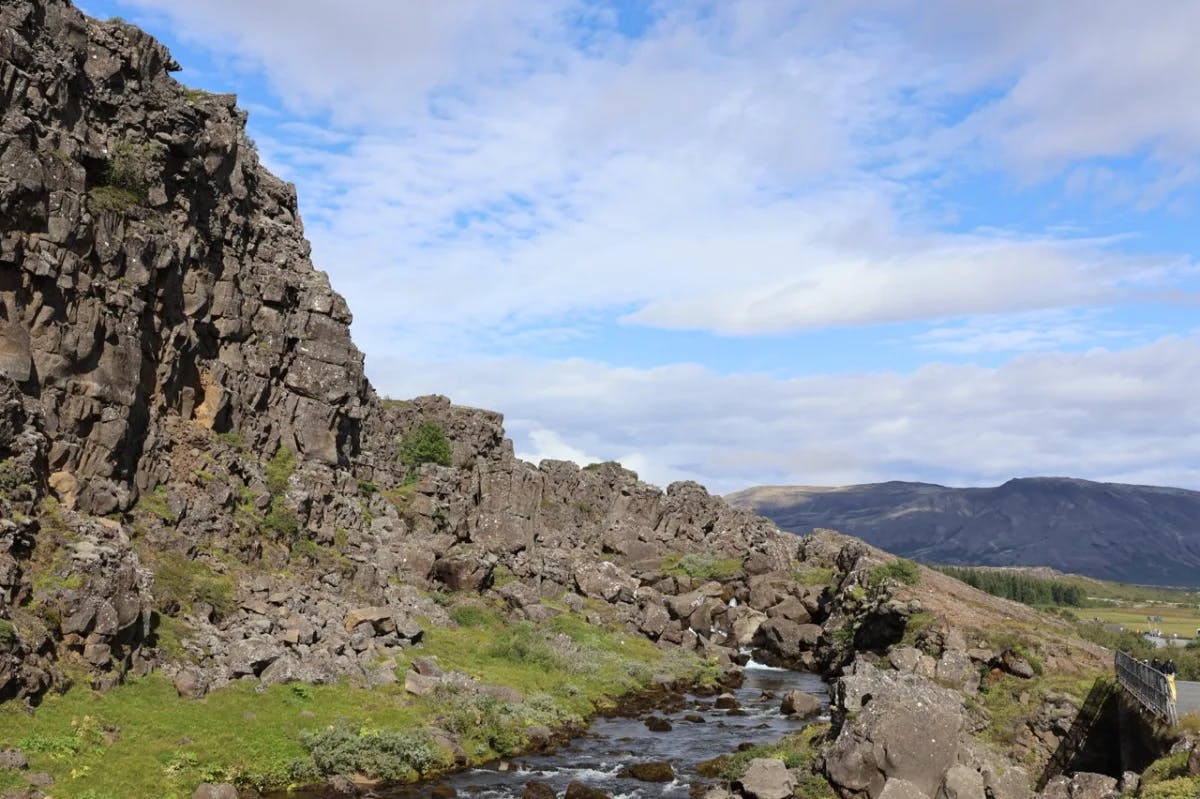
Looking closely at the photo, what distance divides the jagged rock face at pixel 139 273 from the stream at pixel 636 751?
29.8 m

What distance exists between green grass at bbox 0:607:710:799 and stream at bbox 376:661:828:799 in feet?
7.02

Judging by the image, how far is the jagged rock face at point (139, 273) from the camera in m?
54.5

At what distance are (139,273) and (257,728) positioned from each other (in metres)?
35.1

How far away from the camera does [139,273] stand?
62469mm

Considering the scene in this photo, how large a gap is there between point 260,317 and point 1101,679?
66.8 m

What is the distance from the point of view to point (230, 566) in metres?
59.7


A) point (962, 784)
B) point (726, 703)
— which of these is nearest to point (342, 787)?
point (962, 784)

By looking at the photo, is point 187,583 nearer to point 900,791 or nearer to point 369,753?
point 369,753

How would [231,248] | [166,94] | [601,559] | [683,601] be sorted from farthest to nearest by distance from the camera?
[601,559]
[683,601]
[231,248]
[166,94]

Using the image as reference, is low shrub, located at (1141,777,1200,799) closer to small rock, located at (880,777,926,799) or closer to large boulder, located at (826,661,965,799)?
small rock, located at (880,777,926,799)

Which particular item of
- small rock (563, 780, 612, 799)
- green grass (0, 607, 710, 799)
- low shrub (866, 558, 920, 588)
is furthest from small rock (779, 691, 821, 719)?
small rock (563, 780, 612, 799)

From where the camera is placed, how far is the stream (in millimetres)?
43719

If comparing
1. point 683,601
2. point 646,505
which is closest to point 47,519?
point 683,601

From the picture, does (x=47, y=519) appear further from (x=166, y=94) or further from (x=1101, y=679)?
(x=1101, y=679)
